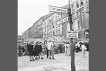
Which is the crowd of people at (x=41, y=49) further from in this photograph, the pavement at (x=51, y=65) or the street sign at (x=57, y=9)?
the street sign at (x=57, y=9)

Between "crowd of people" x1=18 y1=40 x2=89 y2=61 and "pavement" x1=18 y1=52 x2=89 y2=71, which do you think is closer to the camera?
"pavement" x1=18 y1=52 x2=89 y2=71

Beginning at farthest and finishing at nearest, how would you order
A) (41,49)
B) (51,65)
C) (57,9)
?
(41,49), (51,65), (57,9)

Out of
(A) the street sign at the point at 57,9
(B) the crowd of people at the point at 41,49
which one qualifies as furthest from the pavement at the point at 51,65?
(A) the street sign at the point at 57,9

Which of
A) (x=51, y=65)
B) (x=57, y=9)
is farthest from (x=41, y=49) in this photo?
(x=57, y=9)

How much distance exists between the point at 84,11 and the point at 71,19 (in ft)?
2.11

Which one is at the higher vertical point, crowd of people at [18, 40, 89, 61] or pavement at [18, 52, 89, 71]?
crowd of people at [18, 40, 89, 61]

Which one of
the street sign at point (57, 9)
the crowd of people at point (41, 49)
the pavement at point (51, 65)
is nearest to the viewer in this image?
the street sign at point (57, 9)

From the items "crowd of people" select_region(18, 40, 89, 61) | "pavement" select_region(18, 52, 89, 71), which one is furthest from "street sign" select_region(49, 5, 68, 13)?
"crowd of people" select_region(18, 40, 89, 61)

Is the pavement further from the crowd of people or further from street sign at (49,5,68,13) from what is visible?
street sign at (49,5,68,13)

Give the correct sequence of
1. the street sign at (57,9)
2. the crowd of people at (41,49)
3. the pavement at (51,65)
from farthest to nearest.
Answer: the crowd of people at (41,49) < the pavement at (51,65) < the street sign at (57,9)

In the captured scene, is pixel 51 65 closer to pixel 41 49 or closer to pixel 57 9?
pixel 41 49

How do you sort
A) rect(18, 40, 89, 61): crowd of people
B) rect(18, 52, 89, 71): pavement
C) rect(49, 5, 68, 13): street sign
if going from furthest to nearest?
rect(18, 40, 89, 61): crowd of people
rect(18, 52, 89, 71): pavement
rect(49, 5, 68, 13): street sign

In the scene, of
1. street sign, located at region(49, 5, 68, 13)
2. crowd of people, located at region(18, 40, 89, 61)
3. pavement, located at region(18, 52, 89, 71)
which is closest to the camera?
street sign, located at region(49, 5, 68, 13)

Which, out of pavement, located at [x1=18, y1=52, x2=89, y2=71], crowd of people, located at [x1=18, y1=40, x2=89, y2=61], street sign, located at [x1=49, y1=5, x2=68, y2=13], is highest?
street sign, located at [x1=49, y1=5, x2=68, y2=13]
